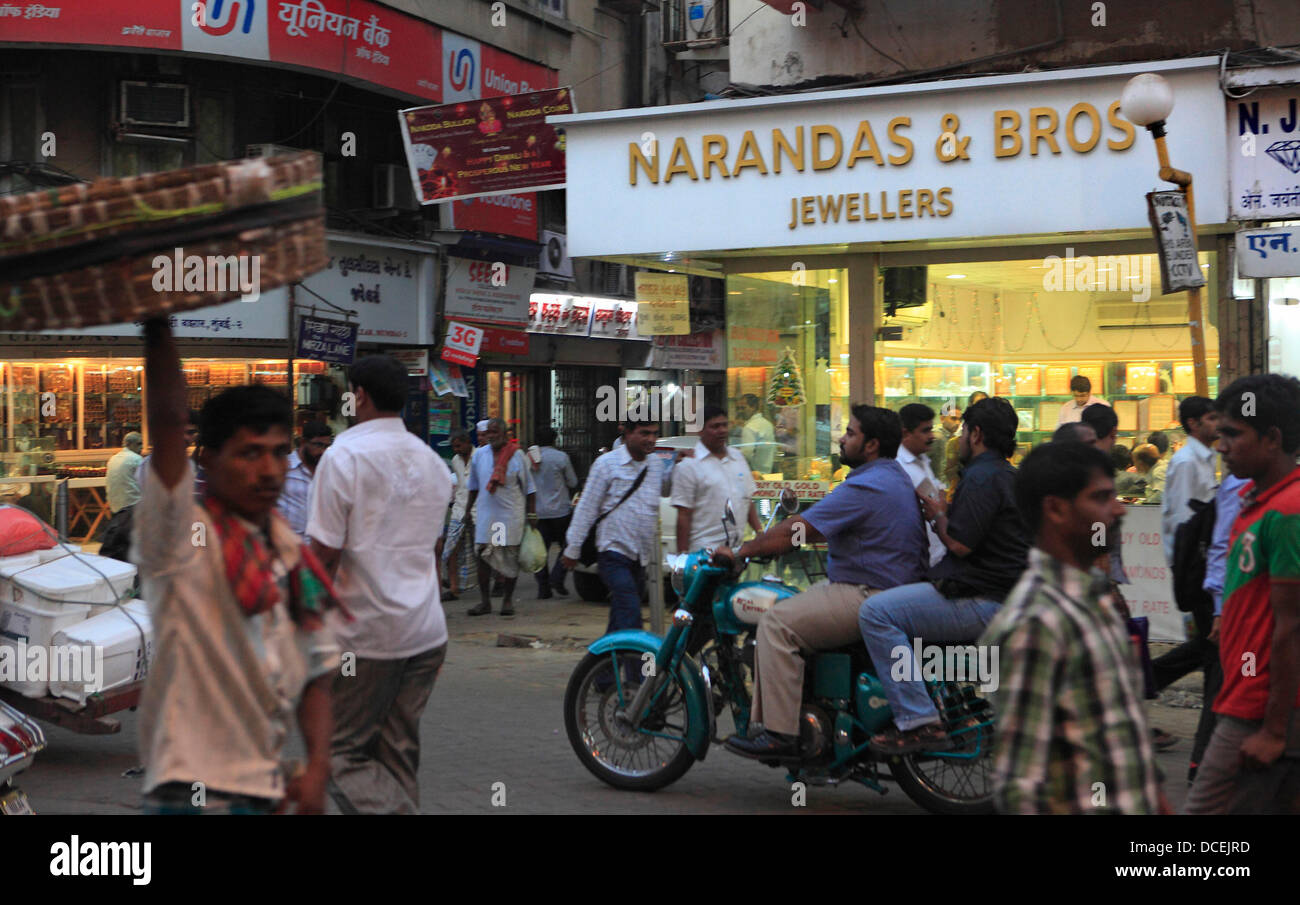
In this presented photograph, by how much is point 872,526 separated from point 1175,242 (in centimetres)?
312

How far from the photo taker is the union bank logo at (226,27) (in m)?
15.1

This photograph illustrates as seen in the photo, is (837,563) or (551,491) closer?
(837,563)

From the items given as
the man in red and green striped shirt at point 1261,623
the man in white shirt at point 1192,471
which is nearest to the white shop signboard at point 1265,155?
the man in white shirt at point 1192,471

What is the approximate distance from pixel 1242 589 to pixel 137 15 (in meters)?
14.1

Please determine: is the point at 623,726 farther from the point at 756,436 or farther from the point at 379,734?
the point at 756,436

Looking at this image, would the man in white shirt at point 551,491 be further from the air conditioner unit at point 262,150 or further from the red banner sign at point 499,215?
the red banner sign at point 499,215

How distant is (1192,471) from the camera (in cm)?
781

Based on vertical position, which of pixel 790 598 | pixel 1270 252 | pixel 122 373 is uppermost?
pixel 1270 252

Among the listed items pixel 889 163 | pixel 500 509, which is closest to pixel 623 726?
pixel 889 163

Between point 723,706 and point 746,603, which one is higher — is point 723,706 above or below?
below

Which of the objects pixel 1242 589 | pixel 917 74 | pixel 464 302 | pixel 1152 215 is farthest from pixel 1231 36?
pixel 464 302

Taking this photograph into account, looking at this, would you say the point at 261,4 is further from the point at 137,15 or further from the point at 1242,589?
the point at 1242,589

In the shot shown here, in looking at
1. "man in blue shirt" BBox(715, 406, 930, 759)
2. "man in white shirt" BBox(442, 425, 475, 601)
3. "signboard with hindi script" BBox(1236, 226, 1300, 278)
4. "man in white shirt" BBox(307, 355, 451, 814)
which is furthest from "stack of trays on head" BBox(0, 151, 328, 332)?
"man in white shirt" BBox(442, 425, 475, 601)
